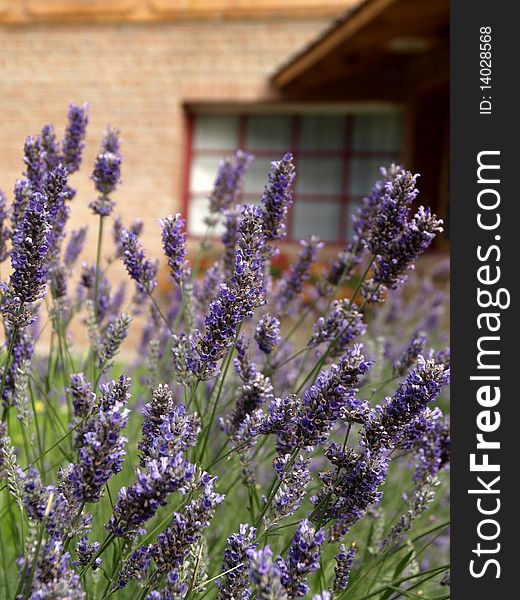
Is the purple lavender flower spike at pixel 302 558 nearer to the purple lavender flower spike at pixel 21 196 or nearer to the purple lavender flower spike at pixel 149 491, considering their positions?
the purple lavender flower spike at pixel 149 491

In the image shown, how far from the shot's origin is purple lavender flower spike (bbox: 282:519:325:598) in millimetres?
969

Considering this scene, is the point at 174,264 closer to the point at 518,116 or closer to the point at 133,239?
the point at 133,239

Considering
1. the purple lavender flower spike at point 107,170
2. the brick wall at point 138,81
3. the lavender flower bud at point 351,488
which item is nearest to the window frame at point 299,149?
the brick wall at point 138,81

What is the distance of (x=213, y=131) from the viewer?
28.5 feet

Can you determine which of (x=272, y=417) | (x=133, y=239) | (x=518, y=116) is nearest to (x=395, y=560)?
(x=272, y=417)

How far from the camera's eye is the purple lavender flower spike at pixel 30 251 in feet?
3.70

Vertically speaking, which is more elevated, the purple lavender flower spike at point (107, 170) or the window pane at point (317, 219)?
the window pane at point (317, 219)

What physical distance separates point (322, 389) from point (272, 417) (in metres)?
0.12

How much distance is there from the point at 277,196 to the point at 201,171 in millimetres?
7323

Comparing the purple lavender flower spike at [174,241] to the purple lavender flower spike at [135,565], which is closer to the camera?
the purple lavender flower spike at [135,565]

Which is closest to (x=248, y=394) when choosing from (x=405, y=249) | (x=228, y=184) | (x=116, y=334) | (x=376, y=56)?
(x=116, y=334)

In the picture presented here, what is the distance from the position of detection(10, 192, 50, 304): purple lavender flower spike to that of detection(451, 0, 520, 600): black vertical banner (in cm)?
59

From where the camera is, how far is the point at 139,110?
8.52 m

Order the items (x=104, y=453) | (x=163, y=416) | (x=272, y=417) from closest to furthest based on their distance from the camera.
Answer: (x=104, y=453)
(x=163, y=416)
(x=272, y=417)
